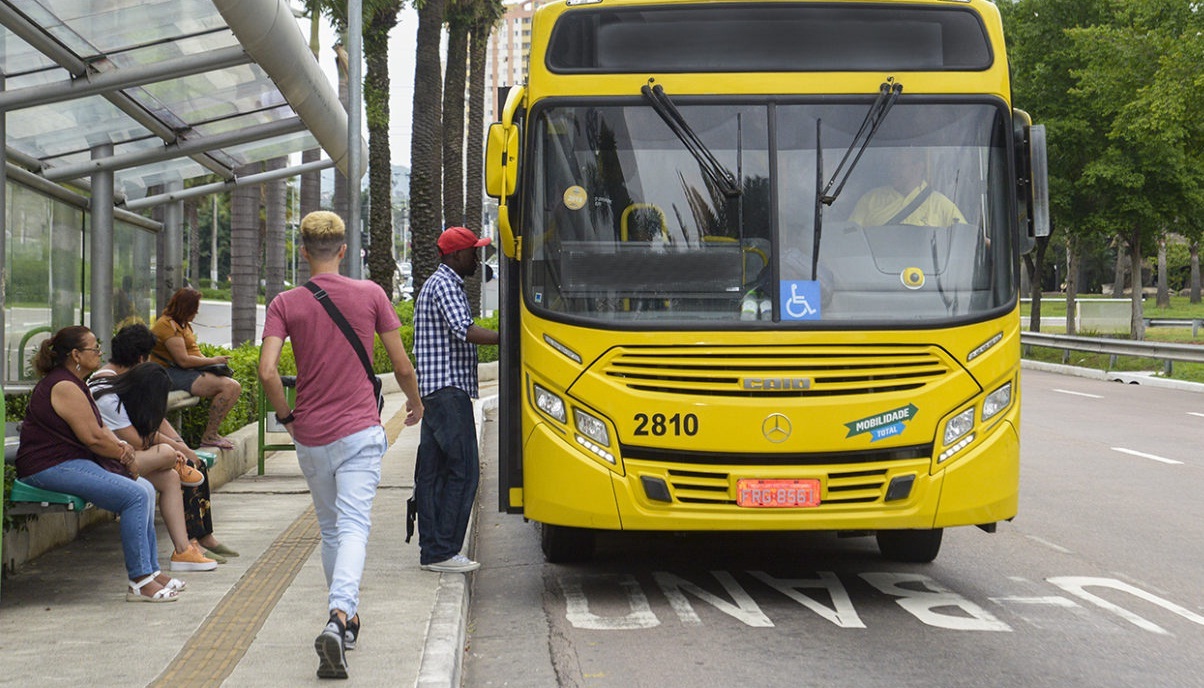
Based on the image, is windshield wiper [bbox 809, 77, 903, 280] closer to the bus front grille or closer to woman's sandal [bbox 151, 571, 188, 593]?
the bus front grille

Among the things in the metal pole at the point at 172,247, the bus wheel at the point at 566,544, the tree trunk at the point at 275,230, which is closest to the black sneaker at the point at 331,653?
the bus wheel at the point at 566,544

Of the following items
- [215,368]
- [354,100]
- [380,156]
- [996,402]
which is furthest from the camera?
[380,156]

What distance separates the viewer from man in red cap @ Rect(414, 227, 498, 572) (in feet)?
26.9

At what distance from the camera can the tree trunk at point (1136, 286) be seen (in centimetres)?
4144

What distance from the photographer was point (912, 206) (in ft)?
25.6

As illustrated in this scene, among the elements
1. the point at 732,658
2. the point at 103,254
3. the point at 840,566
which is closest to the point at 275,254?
the point at 103,254

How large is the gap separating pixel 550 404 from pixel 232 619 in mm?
1868

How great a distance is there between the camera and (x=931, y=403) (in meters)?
7.53

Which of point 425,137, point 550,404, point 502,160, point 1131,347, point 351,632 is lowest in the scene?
point 351,632

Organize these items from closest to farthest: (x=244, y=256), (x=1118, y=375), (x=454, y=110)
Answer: (x=244, y=256), (x=1118, y=375), (x=454, y=110)

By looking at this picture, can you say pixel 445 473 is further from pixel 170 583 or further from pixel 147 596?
pixel 147 596

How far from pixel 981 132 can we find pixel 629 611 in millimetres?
2989

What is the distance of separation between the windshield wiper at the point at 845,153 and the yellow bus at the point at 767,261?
1cm

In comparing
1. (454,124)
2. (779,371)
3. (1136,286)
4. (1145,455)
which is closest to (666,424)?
(779,371)
